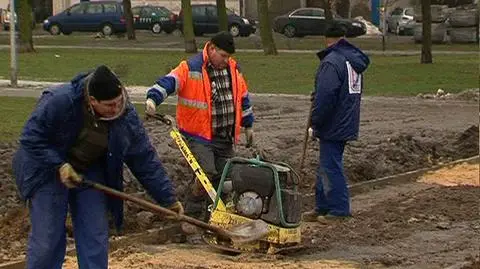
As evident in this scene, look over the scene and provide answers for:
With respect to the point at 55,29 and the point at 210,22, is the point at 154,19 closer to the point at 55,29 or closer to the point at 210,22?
the point at 55,29

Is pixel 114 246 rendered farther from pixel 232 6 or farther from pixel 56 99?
pixel 232 6

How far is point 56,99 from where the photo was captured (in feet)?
23.7

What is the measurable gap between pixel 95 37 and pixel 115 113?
50.8m

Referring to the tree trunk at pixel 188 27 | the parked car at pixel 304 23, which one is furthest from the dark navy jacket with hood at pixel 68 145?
the parked car at pixel 304 23

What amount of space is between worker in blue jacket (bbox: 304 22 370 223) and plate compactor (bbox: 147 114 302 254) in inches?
61.9

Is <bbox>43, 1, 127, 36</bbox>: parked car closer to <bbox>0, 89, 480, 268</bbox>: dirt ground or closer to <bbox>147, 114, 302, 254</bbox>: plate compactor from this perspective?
<bbox>0, 89, 480, 268</bbox>: dirt ground

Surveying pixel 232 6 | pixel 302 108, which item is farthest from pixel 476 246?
pixel 232 6

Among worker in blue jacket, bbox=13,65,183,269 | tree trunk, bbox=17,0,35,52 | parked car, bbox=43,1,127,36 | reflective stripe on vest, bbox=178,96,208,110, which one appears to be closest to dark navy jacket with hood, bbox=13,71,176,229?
worker in blue jacket, bbox=13,65,183,269

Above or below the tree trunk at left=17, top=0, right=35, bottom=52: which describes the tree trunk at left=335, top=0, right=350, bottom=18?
below

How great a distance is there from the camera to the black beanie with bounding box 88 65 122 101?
7012 millimetres

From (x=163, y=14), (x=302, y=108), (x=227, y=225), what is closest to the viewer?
(x=227, y=225)

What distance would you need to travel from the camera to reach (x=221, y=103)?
10742 millimetres

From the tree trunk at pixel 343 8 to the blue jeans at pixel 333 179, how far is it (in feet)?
184

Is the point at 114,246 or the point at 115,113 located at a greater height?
the point at 115,113
